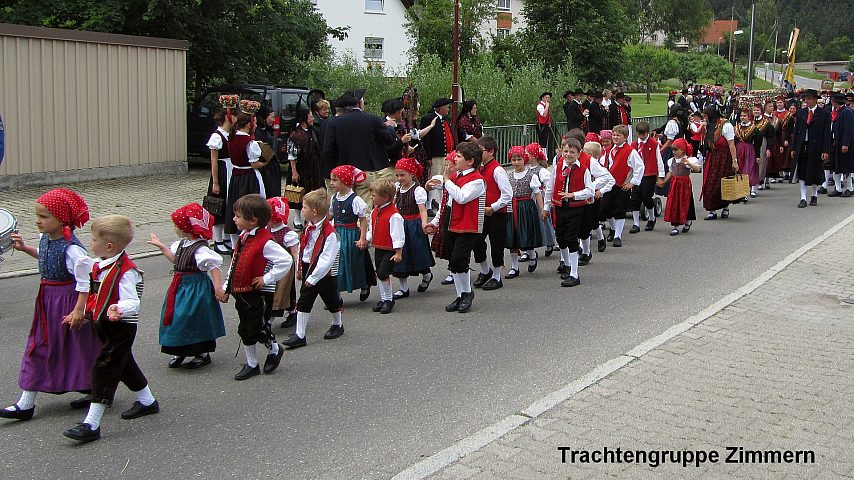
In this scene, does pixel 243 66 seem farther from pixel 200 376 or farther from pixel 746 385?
pixel 746 385

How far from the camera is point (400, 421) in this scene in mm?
5531

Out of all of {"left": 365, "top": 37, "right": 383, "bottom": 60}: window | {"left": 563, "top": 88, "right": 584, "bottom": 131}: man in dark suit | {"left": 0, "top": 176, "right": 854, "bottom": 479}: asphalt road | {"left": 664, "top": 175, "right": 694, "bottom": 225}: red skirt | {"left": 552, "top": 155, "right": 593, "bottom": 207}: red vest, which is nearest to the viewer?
{"left": 0, "top": 176, "right": 854, "bottom": 479}: asphalt road

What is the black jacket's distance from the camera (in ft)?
34.7

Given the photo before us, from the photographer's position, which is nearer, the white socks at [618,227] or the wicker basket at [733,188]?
the white socks at [618,227]

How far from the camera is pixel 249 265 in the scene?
6227 millimetres

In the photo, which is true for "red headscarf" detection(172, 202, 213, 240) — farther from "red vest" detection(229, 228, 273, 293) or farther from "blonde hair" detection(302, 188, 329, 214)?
"blonde hair" detection(302, 188, 329, 214)

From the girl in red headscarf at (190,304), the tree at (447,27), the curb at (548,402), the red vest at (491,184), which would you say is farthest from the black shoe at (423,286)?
the tree at (447,27)

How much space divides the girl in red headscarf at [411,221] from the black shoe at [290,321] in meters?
→ 1.27

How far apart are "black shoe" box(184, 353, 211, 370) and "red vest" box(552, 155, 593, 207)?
14.2ft

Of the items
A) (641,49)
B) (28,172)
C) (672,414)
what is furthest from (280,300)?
(641,49)

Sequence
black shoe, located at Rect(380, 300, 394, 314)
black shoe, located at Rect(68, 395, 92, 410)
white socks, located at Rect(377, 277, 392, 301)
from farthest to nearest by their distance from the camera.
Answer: white socks, located at Rect(377, 277, 392, 301) → black shoe, located at Rect(380, 300, 394, 314) → black shoe, located at Rect(68, 395, 92, 410)

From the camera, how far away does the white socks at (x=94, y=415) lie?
524 centimetres

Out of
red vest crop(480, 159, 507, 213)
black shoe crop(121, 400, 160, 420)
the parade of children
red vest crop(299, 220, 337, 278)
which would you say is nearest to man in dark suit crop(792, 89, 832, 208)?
the parade of children

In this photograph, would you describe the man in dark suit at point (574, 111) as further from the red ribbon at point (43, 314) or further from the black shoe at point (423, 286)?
the red ribbon at point (43, 314)
